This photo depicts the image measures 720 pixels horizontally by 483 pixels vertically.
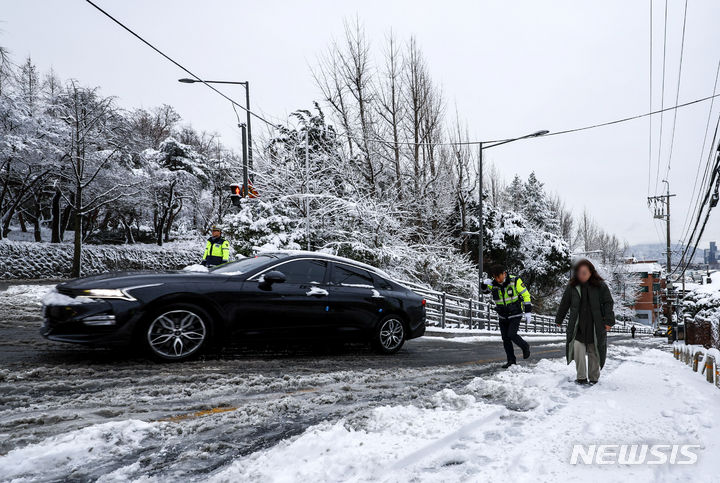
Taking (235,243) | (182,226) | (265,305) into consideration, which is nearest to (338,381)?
(265,305)

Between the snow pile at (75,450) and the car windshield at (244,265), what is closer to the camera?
Result: the snow pile at (75,450)

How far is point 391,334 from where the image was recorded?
7230 mm

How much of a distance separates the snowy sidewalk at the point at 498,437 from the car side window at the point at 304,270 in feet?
8.73

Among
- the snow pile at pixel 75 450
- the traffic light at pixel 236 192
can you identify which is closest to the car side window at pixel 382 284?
the snow pile at pixel 75 450

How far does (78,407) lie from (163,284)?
1.92 meters

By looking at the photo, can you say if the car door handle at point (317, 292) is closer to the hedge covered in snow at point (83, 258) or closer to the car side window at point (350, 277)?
the car side window at point (350, 277)

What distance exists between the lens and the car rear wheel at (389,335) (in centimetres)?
704

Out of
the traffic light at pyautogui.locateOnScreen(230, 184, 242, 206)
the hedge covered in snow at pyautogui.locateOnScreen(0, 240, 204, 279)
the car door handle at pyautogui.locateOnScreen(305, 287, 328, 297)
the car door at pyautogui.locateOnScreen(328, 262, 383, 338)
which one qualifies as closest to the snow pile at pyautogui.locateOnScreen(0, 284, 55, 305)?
the traffic light at pyautogui.locateOnScreen(230, 184, 242, 206)

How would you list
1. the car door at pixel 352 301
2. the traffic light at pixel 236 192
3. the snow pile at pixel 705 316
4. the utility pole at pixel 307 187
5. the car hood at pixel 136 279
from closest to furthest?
the car hood at pixel 136 279, the car door at pixel 352 301, the traffic light at pixel 236 192, the utility pole at pixel 307 187, the snow pile at pixel 705 316

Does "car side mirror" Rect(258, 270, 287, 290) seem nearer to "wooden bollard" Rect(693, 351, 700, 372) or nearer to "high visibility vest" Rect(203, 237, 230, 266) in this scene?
"high visibility vest" Rect(203, 237, 230, 266)

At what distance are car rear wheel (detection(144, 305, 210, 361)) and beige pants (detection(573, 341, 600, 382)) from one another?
14.4 feet

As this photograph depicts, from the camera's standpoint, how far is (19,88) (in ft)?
68.6

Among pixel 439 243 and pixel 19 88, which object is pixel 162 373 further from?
pixel 19 88

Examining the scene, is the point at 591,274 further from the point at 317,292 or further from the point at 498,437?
the point at 317,292
